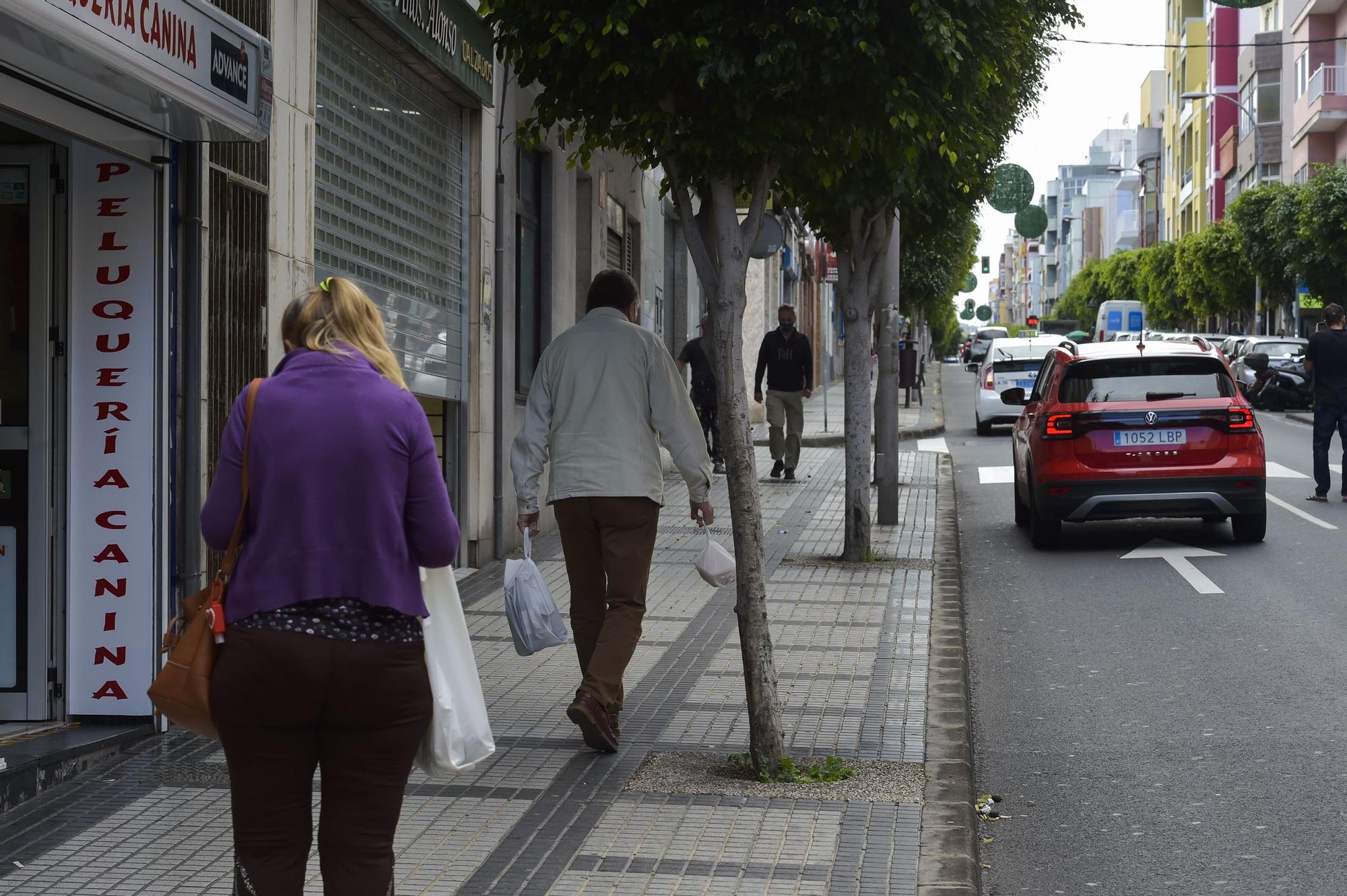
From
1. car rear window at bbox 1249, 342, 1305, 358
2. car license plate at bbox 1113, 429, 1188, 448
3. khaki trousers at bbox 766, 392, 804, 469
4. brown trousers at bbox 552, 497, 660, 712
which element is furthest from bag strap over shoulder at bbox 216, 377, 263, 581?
car rear window at bbox 1249, 342, 1305, 358

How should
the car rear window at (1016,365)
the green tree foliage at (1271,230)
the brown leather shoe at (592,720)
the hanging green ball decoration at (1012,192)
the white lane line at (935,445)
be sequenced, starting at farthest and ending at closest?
the green tree foliage at (1271,230)
the car rear window at (1016,365)
the white lane line at (935,445)
the hanging green ball decoration at (1012,192)
the brown leather shoe at (592,720)

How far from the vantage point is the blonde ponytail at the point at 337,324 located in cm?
350

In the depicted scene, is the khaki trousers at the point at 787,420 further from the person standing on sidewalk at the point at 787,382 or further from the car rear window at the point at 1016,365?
the car rear window at the point at 1016,365

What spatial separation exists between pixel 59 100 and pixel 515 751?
2.92 meters

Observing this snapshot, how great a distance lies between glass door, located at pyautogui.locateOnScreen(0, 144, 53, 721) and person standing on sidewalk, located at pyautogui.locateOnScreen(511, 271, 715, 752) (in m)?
1.84

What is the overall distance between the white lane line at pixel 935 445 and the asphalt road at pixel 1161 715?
1209 centimetres

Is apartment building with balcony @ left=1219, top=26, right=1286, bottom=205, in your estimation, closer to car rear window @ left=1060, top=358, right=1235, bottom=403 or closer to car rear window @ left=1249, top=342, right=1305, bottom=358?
car rear window @ left=1249, top=342, right=1305, bottom=358

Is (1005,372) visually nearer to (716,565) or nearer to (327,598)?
(716,565)

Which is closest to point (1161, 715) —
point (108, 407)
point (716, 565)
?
point (716, 565)

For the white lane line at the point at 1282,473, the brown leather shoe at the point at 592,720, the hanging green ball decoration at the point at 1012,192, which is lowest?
the brown leather shoe at the point at 592,720

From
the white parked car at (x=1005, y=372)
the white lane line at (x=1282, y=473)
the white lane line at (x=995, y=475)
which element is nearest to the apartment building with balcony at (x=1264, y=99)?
the white parked car at (x=1005, y=372)

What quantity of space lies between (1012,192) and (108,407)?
59.9ft

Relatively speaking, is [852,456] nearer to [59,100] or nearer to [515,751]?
[515,751]

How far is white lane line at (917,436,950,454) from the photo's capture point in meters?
26.5
